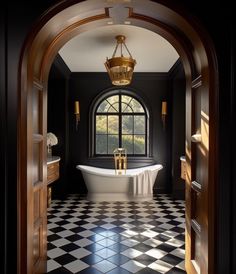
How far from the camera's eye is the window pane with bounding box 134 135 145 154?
6859 mm

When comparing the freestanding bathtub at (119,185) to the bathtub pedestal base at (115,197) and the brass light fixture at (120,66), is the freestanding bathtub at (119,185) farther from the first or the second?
the brass light fixture at (120,66)

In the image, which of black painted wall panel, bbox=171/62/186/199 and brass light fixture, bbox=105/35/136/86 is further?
black painted wall panel, bbox=171/62/186/199

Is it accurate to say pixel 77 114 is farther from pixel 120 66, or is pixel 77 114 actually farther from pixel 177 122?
pixel 120 66

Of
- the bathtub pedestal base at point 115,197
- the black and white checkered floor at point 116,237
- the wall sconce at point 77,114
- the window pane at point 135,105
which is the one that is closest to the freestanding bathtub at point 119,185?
the bathtub pedestal base at point 115,197

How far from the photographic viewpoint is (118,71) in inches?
158

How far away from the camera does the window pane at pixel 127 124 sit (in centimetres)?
683

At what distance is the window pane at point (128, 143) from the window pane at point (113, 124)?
0.26 m

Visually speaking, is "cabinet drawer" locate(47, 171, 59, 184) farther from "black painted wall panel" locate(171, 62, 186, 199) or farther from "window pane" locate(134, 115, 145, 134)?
"black painted wall panel" locate(171, 62, 186, 199)

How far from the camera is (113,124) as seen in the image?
6.84 metres

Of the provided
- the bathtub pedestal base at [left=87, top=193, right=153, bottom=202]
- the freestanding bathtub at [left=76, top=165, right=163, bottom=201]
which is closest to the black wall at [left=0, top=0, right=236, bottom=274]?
the freestanding bathtub at [left=76, top=165, right=163, bottom=201]
